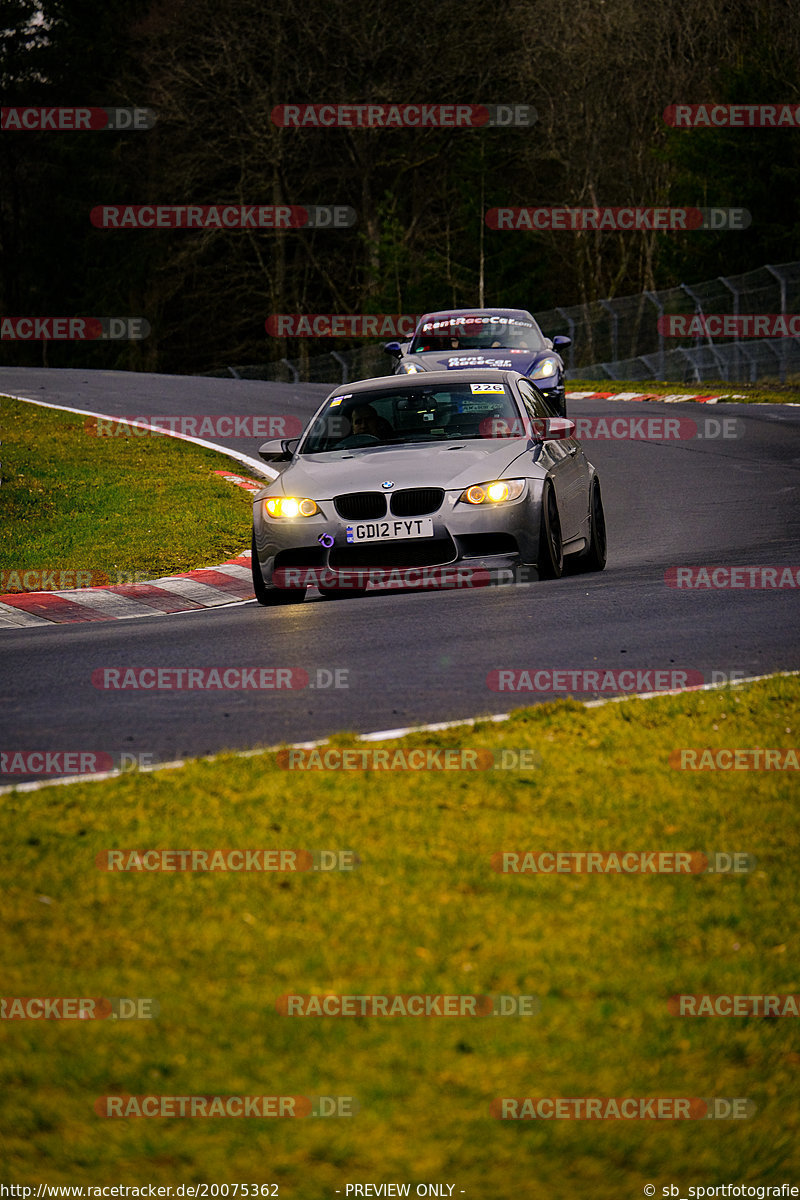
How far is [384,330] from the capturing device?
49.9 metres

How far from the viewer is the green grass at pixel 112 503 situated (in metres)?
14.0

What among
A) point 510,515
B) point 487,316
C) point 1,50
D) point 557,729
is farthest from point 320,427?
point 1,50

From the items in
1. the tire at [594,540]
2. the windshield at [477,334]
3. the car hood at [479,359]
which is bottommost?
the tire at [594,540]

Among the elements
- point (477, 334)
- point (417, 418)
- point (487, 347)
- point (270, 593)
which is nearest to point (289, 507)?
point (270, 593)

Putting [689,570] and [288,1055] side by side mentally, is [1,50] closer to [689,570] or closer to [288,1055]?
[689,570]

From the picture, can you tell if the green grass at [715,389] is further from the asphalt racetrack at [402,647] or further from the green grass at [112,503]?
the asphalt racetrack at [402,647]

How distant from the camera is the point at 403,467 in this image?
1098 centimetres

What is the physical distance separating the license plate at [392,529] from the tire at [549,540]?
2.50 feet

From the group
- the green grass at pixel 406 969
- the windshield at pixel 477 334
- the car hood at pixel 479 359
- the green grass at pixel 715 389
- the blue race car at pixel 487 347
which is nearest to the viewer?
the green grass at pixel 406 969

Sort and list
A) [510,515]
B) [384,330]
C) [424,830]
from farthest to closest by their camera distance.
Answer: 1. [384,330]
2. [510,515]
3. [424,830]

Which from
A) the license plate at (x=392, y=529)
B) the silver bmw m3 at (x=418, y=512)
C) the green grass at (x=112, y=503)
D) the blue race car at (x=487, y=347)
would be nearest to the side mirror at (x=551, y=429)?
the silver bmw m3 at (x=418, y=512)

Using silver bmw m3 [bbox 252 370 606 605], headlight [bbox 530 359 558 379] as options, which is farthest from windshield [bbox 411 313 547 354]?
silver bmw m3 [bbox 252 370 606 605]

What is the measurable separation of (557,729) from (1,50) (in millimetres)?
58427

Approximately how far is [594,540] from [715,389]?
20562 millimetres
